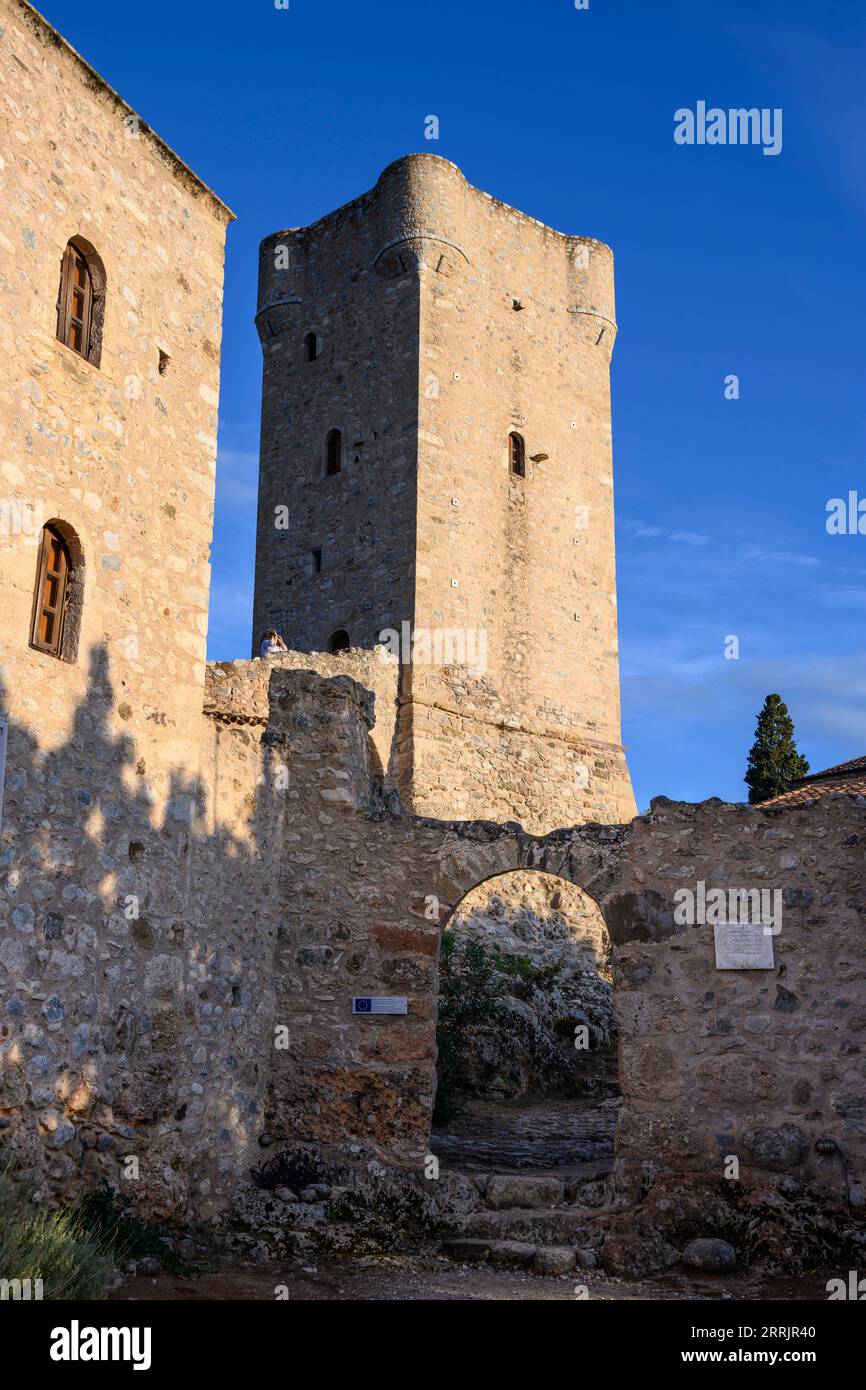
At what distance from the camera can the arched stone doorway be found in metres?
10.3

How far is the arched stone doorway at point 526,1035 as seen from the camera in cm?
1032

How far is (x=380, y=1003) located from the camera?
873cm

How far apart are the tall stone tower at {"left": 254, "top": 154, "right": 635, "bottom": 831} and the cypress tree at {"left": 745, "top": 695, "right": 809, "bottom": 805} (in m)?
6.64

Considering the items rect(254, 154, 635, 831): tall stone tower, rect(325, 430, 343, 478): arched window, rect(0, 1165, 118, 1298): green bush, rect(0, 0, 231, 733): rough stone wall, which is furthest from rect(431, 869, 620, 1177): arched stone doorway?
rect(325, 430, 343, 478): arched window

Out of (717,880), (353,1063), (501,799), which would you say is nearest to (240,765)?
(353,1063)

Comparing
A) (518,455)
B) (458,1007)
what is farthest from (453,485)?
(458,1007)

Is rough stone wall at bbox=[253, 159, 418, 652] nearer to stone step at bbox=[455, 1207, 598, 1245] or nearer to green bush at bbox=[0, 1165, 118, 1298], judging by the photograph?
stone step at bbox=[455, 1207, 598, 1245]

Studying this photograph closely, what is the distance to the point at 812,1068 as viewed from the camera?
800 centimetres

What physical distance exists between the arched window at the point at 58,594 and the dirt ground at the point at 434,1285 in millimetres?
3596

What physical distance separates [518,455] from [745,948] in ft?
45.9

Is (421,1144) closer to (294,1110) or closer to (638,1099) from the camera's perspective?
(294,1110)

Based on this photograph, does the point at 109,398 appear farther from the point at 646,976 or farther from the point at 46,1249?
the point at 646,976
